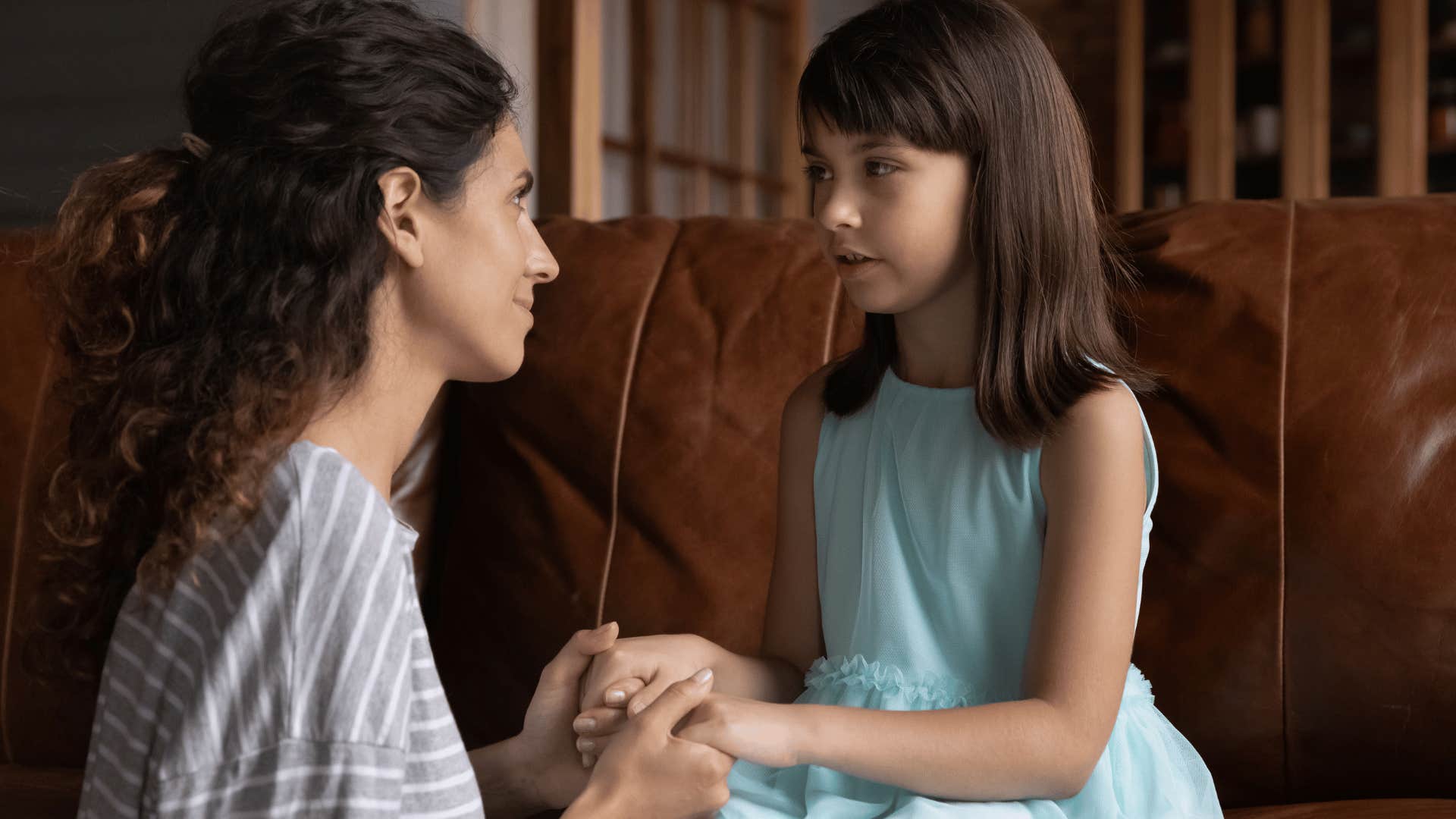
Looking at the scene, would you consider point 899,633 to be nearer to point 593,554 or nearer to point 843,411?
point 843,411

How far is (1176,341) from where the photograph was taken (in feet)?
4.52

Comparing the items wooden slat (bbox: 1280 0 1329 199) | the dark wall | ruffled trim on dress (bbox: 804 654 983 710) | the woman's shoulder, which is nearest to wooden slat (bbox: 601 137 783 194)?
the dark wall

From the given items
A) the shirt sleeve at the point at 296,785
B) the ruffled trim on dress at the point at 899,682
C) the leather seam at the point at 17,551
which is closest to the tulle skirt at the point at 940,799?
the ruffled trim on dress at the point at 899,682

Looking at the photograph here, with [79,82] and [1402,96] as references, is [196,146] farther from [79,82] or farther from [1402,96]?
[1402,96]

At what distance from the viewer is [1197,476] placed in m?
1.35

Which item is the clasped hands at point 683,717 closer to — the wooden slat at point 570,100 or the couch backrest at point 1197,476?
the couch backrest at point 1197,476

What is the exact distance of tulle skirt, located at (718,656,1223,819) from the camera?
1039 millimetres

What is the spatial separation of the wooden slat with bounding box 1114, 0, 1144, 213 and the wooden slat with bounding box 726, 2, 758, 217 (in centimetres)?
148

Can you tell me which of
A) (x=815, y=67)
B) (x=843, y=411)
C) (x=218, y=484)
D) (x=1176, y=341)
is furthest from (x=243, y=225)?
(x=1176, y=341)

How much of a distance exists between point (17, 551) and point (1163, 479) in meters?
1.43

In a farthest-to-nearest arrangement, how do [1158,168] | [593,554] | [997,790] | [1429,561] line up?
1. [1158,168]
2. [593,554]
3. [1429,561]
4. [997,790]

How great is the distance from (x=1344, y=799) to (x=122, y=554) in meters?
1.16

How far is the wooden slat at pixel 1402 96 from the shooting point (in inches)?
173

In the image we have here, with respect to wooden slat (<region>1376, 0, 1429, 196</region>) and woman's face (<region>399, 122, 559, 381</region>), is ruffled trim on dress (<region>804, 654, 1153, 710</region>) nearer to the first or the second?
woman's face (<region>399, 122, 559, 381</region>)
